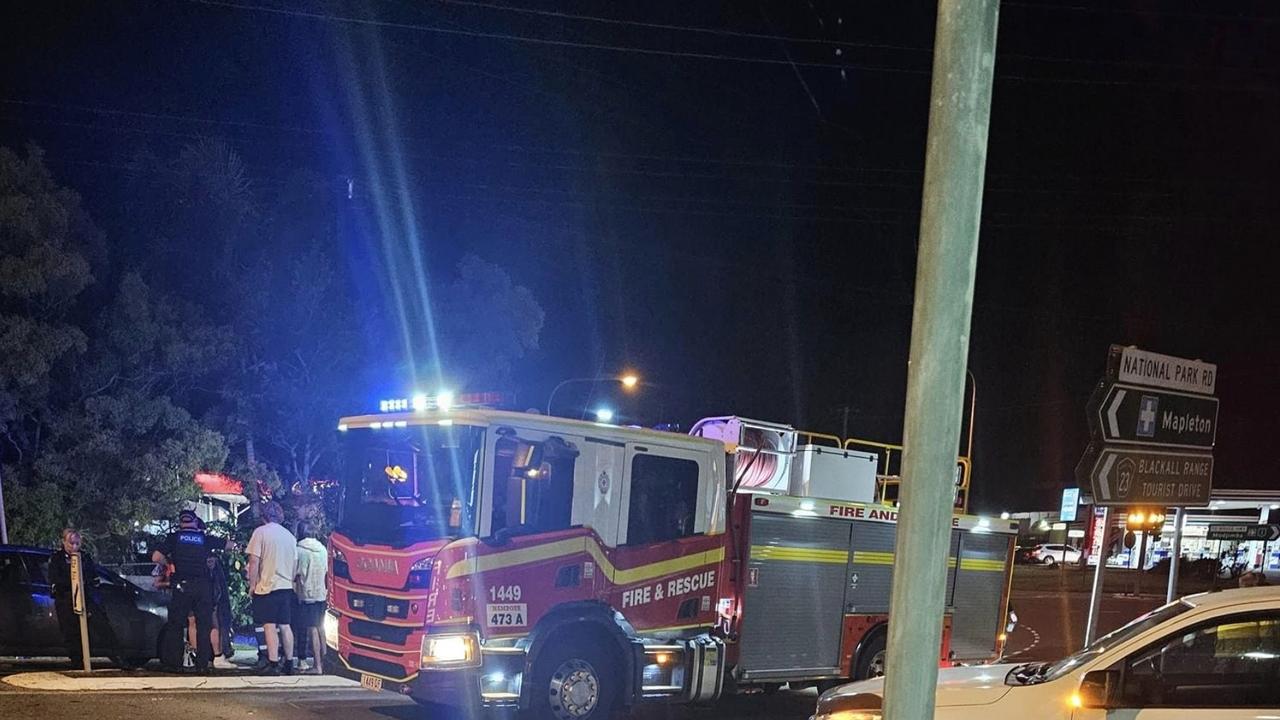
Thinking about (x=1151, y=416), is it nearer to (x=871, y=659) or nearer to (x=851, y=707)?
(x=871, y=659)

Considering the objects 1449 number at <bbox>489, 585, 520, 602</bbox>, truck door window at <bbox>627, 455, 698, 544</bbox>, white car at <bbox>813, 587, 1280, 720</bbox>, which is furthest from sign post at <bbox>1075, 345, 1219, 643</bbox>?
1449 number at <bbox>489, 585, 520, 602</bbox>

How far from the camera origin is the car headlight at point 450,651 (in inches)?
313

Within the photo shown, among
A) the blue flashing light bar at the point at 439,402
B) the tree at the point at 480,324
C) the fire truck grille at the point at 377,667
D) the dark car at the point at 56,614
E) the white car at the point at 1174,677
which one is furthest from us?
the tree at the point at 480,324

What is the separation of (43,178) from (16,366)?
8.32ft

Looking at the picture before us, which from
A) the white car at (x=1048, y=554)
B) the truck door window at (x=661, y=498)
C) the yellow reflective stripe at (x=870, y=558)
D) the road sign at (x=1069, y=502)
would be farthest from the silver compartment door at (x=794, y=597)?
the white car at (x=1048, y=554)

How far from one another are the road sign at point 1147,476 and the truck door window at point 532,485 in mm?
4093

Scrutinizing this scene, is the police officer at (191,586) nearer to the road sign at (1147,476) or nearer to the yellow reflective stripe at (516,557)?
the yellow reflective stripe at (516,557)

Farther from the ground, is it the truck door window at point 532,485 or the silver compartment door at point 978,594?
the truck door window at point 532,485

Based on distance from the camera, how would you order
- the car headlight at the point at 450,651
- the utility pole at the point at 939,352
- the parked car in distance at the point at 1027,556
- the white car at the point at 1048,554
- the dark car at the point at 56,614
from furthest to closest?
the white car at the point at 1048,554
the parked car in distance at the point at 1027,556
the dark car at the point at 56,614
the car headlight at the point at 450,651
the utility pole at the point at 939,352

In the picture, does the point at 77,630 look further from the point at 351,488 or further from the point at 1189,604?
the point at 1189,604

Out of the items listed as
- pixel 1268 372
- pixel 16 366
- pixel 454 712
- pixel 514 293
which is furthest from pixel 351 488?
pixel 1268 372

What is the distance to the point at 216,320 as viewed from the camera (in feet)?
54.2

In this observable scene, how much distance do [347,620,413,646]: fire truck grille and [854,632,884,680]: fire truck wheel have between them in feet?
15.7

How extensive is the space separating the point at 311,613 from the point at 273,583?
0.60m
